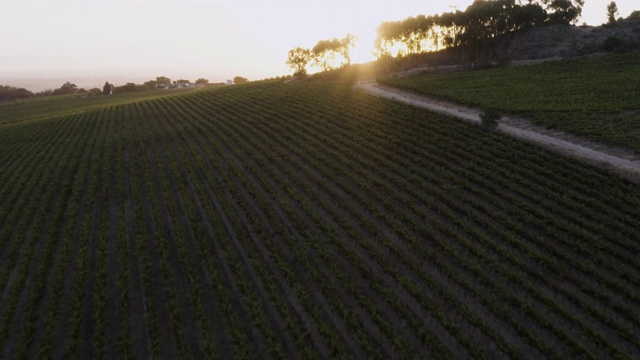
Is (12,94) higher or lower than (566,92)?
higher

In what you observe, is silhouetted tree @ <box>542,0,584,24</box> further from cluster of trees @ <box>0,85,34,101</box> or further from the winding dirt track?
cluster of trees @ <box>0,85,34,101</box>

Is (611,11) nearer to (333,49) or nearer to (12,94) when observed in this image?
(333,49)

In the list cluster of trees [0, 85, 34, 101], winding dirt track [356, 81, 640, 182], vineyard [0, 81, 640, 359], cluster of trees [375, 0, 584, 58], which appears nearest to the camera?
vineyard [0, 81, 640, 359]

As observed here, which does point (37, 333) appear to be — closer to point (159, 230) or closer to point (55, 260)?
point (55, 260)

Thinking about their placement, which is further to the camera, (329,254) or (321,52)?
(321,52)

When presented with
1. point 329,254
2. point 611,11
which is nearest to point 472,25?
point 611,11

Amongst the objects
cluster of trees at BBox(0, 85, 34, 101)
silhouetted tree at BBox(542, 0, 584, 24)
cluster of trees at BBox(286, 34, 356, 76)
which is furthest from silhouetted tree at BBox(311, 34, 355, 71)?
cluster of trees at BBox(0, 85, 34, 101)
